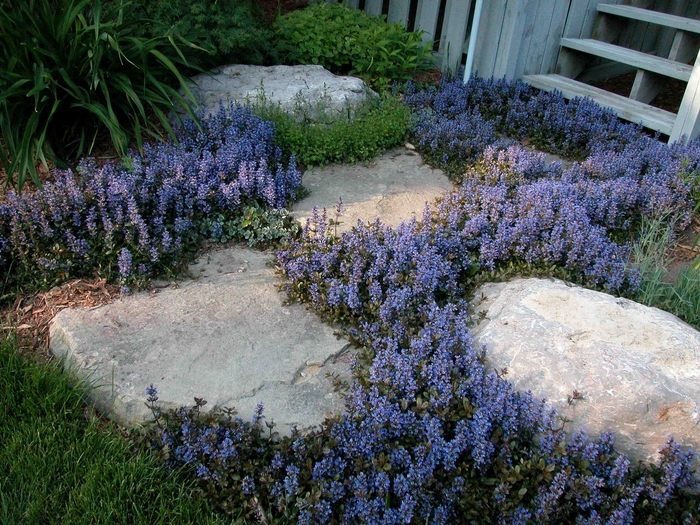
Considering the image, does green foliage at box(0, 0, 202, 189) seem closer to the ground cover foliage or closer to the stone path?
the stone path

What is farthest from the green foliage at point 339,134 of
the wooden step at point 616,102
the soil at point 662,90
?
the soil at point 662,90

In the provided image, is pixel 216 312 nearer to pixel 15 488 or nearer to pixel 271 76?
pixel 15 488

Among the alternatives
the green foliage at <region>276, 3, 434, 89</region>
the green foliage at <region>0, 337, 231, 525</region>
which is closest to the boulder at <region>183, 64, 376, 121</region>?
the green foliage at <region>276, 3, 434, 89</region>

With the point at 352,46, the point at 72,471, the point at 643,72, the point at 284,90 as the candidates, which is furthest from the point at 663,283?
the point at 352,46

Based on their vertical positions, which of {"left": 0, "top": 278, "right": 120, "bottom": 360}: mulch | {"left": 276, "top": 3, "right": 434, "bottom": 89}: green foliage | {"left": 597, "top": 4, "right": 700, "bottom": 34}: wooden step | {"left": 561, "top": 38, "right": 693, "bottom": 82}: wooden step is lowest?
{"left": 0, "top": 278, "right": 120, "bottom": 360}: mulch

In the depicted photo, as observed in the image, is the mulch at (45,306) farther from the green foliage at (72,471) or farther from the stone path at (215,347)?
the green foliage at (72,471)

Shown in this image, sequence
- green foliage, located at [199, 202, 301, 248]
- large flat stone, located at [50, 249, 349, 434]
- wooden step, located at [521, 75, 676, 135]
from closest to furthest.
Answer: large flat stone, located at [50, 249, 349, 434]
green foliage, located at [199, 202, 301, 248]
wooden step, located at [521, 75, 676, 135]

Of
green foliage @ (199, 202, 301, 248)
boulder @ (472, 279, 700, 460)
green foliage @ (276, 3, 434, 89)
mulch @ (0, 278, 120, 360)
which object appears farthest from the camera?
green foliage @ (276, 3, 434, 89)

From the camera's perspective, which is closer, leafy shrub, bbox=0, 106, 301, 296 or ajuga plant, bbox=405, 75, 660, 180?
leafy shrub, bbox=0, 106, 301, 296
